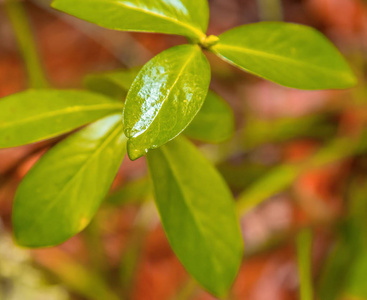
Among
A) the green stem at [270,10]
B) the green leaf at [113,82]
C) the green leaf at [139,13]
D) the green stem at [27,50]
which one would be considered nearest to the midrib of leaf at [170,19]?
the green leaf at [139,13]

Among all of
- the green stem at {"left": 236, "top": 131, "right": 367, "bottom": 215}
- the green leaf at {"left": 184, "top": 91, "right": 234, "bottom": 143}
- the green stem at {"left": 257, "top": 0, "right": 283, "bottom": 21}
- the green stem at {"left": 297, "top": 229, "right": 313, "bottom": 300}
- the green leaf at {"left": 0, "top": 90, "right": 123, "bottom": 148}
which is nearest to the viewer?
the green leaf at {"left": 0, "top": 90, "right": 123, "bottom": 148}

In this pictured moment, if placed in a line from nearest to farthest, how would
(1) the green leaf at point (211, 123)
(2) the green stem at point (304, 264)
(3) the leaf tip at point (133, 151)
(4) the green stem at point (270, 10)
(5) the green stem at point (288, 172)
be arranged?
(3) the leaf tip at point (133, 151)
(1) the green leaf at point (211, 123)
(2) the green stem at point (304, 264)
(5) the green stem at point (288, 172)
(4) the green stem at point (270, 10)

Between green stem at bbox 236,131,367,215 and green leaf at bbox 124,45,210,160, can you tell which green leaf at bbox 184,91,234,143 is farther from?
green stem at bbox 236,131,367,215

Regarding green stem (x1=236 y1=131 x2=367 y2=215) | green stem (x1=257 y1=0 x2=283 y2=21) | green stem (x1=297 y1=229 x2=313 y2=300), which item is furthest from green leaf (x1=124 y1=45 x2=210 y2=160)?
green stem (x1=257 y1=0 x2=283 y2=21)

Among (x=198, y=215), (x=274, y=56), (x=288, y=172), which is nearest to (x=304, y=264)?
(x=288, y=172)

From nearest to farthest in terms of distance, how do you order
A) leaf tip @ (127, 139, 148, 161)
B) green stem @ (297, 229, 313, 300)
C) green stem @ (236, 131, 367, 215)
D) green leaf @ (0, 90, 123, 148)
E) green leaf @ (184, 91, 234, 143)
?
leaf tip @ (127, 139, 148, 161), green leaf @ (0, 90, 123, 148), green leaf @ (184, 91, 234, 143), green stem @ (297, 229, 313, 300), green stem @ (236, 131, 367, 215)

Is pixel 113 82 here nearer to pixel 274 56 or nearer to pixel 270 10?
pixel 274 56

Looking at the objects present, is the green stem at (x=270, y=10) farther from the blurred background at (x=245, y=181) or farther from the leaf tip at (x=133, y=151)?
the leaf tip at (x=133, y=151)
